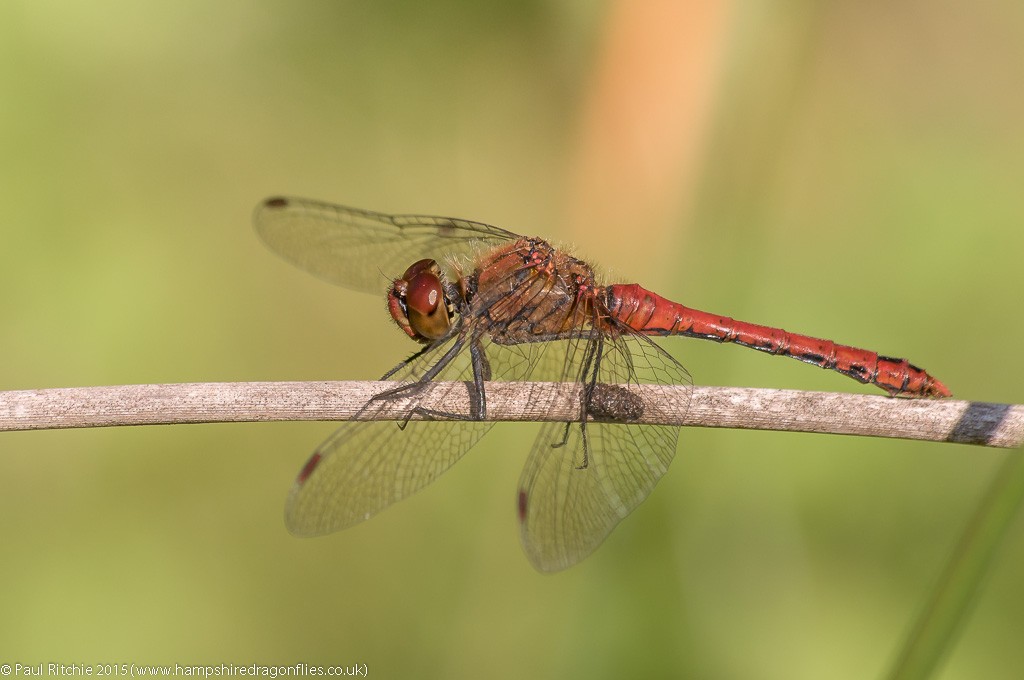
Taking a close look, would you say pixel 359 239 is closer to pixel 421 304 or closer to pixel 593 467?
pixel 421 304

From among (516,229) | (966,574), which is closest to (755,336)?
(516,229)

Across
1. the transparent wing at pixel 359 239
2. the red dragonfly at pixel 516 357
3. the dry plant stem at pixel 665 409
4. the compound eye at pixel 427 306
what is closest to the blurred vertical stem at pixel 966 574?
the dry plant stem at pixel 665 409

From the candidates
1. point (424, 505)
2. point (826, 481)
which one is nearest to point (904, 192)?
point (826, 481)

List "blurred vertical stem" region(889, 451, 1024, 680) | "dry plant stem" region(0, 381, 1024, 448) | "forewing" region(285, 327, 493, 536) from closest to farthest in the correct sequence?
"blurred vertical stem" region(889, 451, 1024, 680)
"dry plant stem" region(0, 381, 1024, 448)
"forewing" region(285, 327, 493, 536)

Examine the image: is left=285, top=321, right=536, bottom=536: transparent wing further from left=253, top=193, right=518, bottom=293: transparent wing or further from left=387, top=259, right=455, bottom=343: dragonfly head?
left=253, top=193, right=518, bottom=293: transparent wing

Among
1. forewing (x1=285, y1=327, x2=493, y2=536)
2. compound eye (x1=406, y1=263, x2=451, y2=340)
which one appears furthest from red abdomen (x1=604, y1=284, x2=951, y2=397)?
forewing (x1=285, y1=327, x2=493, y2=536)
